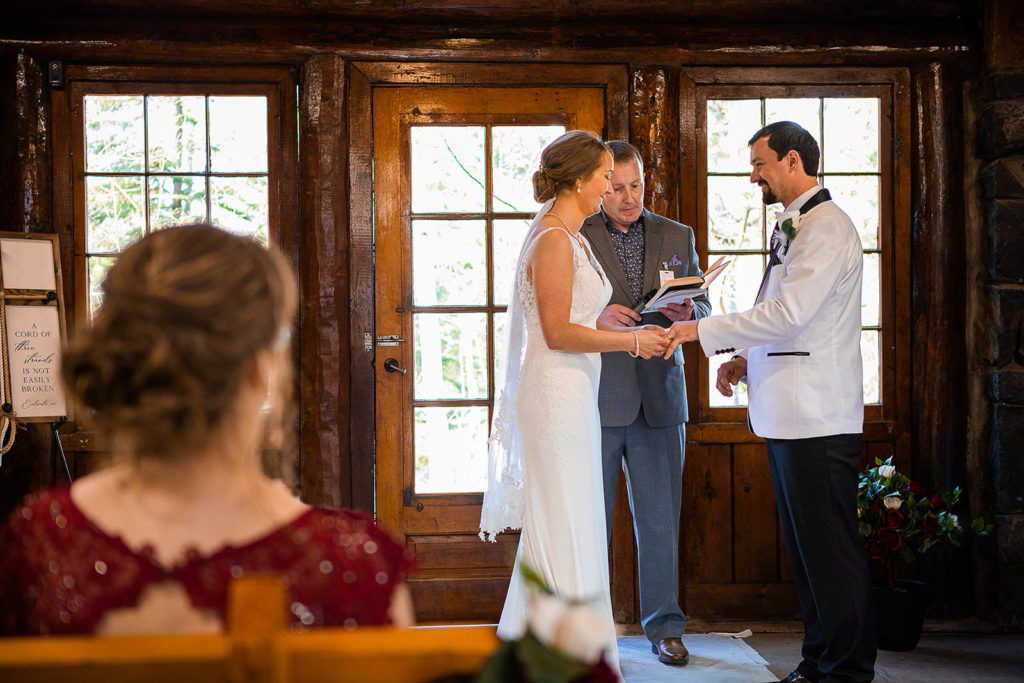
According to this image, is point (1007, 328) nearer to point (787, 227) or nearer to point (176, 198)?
point (787, 227)

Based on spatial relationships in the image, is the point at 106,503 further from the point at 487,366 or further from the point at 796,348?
the point at 487,366

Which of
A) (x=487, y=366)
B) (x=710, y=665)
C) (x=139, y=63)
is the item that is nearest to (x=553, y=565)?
(x=710, y=665)

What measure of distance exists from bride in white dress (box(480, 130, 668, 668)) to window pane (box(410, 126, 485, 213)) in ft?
3.08

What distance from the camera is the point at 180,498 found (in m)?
1.06

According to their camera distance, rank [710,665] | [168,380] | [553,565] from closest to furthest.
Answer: [168,380], [553,565], [710,665]

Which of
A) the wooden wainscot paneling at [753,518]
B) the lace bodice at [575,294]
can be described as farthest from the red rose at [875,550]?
the lace bodice at [575,294]

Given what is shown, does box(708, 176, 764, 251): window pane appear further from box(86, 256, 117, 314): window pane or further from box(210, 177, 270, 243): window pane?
box(86, 256, 117, 314): window pane

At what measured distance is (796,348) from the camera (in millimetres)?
3068

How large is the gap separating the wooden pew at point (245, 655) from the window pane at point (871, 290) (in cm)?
374

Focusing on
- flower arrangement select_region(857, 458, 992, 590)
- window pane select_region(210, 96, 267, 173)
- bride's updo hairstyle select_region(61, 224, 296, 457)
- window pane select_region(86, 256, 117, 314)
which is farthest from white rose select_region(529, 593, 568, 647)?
window pane select_region(86, 256, 117, 314)

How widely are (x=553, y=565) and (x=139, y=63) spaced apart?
268 cm

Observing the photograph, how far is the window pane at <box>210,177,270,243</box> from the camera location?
13.3 feet

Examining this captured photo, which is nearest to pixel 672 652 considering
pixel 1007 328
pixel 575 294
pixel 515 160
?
pixel 575 294

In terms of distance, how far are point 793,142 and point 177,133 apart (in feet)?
8.19
